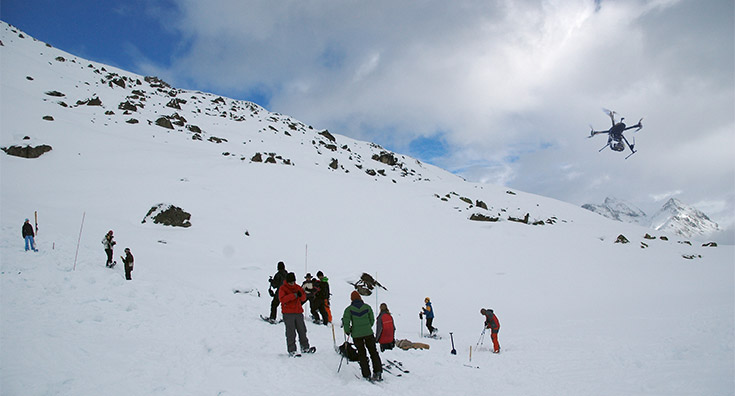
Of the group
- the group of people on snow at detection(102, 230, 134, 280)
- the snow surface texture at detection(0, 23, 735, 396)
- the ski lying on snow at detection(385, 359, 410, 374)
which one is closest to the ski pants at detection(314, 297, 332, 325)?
the snow surface texture at detection(0, 23, 735, 396)

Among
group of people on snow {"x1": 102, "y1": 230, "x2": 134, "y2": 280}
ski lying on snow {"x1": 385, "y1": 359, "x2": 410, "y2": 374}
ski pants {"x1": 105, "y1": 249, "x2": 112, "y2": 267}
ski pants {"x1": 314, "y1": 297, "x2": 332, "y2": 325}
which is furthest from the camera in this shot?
ski pants {"x1": 105, "y1": 249, "x2": 112, "y2": 267}

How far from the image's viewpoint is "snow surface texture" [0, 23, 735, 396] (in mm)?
6707

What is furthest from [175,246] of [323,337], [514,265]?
[514,265]

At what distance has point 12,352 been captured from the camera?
17.9 feet

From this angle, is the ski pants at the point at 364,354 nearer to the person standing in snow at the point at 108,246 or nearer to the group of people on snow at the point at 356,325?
the group of people on snow at the point at 356,325

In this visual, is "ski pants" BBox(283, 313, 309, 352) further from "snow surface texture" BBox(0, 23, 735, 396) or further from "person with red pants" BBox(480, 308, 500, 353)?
"person with red pants" BBox(480, 308, 500, 353)

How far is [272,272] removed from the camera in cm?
1852

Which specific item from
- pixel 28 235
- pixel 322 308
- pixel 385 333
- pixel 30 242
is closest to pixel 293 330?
pixel 385 333

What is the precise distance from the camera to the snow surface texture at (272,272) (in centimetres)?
671

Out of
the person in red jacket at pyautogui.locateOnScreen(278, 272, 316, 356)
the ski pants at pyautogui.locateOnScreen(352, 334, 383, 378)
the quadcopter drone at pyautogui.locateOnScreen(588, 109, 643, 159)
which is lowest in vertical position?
the ski pants at pyautogui.locateOnScreen(352, 334, 383, 378)

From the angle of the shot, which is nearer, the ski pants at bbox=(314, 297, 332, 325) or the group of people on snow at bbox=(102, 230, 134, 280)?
the group of people on snow at bbox=(102, 230, 134, 280)

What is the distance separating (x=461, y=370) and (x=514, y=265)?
20520 millimetres

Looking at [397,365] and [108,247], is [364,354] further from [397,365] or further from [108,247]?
[108,247]

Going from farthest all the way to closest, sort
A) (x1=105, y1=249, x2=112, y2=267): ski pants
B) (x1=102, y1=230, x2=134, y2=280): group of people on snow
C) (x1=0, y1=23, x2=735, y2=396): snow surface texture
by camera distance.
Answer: (x1=105, y1=249, x2=112, y2=267): ski pants < (x1=102, y1=230, x2=134, y2=280): group of people on snow < (x1=0, y1=23, x2=735, y2=396): snow surface texture
